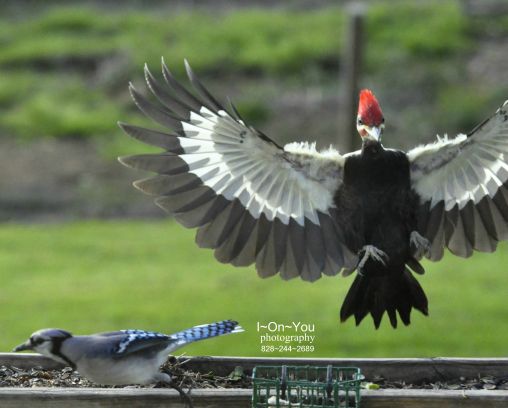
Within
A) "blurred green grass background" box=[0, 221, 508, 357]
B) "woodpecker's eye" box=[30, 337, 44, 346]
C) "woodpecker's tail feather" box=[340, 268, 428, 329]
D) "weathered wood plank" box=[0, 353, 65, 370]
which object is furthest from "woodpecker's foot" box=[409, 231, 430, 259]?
"blurred green grass background" box=[0, 221, 508, 357]

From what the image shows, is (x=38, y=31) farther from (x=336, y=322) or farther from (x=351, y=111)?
(x=336, y=322)

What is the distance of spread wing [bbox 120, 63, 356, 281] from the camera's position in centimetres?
472

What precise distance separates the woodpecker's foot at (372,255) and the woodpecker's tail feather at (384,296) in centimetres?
8

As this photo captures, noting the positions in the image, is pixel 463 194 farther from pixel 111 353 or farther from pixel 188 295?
pixel 188 295

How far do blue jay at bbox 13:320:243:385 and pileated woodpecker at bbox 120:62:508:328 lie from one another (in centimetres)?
82

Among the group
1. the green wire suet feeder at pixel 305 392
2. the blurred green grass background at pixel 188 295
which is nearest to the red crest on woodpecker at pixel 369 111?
the green wire suet feeder at pixel 305 392

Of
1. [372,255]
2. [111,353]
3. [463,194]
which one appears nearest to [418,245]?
[372,255]

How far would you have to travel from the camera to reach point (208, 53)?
13.2 m

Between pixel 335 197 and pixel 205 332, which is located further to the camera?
pixel 335 197

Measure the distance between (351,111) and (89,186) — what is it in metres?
3.19

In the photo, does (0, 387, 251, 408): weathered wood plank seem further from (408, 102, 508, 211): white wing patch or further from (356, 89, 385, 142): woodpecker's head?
(408, 102, 508, 211): white wing patch

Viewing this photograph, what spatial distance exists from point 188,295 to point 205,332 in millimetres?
4755

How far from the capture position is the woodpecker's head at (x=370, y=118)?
458cm

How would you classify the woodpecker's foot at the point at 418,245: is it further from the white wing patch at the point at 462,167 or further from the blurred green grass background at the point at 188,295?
the blurred green grass background at the point at 188,295
